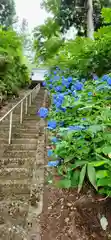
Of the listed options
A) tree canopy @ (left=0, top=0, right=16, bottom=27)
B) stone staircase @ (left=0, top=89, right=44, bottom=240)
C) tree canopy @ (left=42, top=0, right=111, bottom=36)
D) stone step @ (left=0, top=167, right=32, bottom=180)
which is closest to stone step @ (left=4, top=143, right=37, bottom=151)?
stone staircase @ (left=0, top=89, right=44, bottom=240)

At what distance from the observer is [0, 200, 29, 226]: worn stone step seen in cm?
227

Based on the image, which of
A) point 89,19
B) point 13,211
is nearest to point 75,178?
point 13,211

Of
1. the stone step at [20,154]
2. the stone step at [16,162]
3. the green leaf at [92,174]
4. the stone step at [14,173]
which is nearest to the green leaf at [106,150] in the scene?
the green leaf at [92,174]

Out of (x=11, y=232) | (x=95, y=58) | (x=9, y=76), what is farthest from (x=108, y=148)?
(x=9, y=76)

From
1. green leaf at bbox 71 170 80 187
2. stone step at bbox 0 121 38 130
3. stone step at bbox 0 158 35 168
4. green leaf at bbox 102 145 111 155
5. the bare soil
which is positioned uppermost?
green leaf at bbox 102 145 111 155

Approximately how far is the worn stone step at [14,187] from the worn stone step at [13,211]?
217mm

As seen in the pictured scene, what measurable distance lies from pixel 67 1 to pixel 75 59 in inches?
342

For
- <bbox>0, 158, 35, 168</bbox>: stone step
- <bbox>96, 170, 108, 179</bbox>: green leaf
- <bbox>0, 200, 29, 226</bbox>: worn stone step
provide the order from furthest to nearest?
<bbox>0, 158, 35, 168</bbox>: stone step, <bbox>0, 200, 29, 226</bbox>: worn stone step, <bbox>96, 170, 108, 179</bbox>: green leaf

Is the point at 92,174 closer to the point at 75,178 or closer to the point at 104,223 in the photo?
the point at 75,178

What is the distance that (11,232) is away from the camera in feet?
6.89

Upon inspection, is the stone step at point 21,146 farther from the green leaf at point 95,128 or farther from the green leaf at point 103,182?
the green leaf at point 103,182

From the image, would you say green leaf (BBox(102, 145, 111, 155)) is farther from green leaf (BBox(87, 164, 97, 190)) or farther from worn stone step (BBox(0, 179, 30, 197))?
worn stone step (BBox(0, 179, 30, 197))

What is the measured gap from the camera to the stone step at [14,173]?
321 cm

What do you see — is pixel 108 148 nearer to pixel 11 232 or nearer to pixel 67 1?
pixel 11 232
